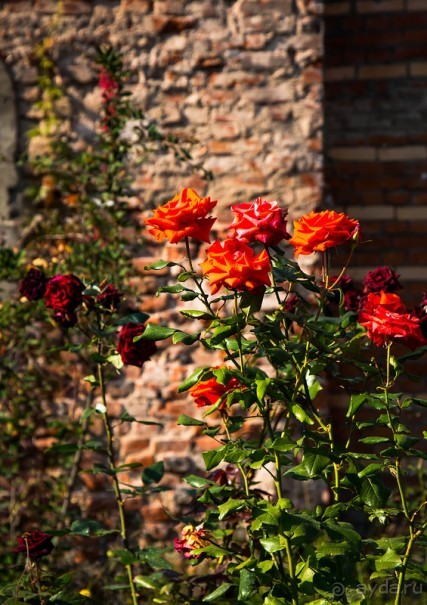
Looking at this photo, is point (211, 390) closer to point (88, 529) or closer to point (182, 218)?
point (182, 218)

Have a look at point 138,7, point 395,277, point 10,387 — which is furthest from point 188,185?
point 395,277

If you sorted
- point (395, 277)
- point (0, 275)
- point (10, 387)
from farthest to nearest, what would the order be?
point (10, 387), point (0, 275), point (395, 277)

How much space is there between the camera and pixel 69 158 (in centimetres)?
418

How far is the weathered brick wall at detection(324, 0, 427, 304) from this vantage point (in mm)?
4871

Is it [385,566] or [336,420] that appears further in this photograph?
[336,420]

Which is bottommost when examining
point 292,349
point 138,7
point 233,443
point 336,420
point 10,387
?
point 336,420

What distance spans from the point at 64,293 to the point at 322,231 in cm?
79

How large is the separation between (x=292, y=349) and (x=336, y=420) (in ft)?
9.24

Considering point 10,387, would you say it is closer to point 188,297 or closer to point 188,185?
point 188,185

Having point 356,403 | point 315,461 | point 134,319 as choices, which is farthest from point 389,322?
point 134,319

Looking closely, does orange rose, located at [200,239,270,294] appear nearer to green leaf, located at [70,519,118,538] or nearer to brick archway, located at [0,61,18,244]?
green leaf, located at [70,519,118,538]

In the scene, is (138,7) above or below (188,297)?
above

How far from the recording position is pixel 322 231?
207 cm

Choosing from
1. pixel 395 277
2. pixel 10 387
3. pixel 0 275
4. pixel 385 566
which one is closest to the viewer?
pixel 385 566
